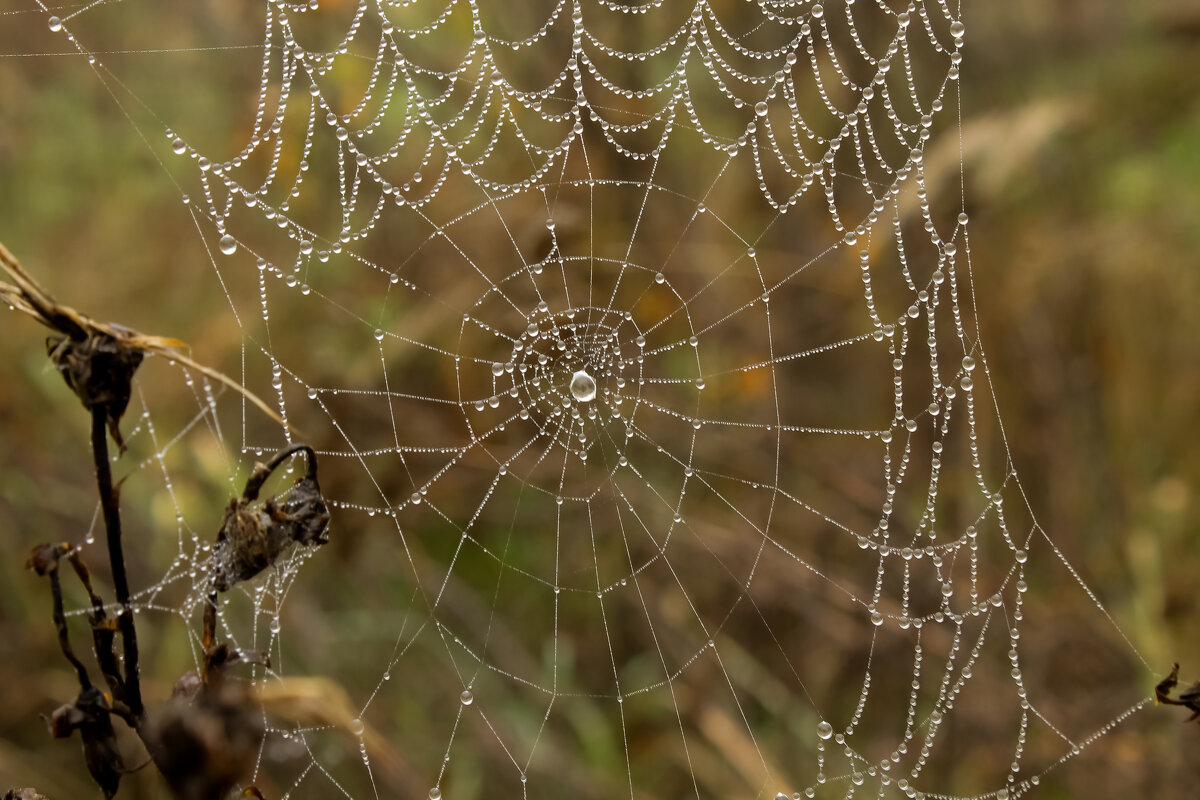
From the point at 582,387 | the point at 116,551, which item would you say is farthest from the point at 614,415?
the point at 116,551

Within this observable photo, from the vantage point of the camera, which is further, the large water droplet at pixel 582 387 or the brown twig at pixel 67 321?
the large water droplet at pixel 582 387

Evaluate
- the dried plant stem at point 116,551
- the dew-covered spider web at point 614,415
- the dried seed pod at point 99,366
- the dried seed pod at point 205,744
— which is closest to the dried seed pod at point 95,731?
the dried plant stem at point 116,551

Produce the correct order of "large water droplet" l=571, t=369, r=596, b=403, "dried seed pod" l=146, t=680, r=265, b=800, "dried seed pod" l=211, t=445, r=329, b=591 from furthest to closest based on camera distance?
"large water droplet" l=571, t=369, r=596, b=403
"dried seed pod" l=211, t=445, r=329, b=591
"dried seed pod" l=146, t=680, r=265, b=800

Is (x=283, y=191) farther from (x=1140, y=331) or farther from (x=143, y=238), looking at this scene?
(x=1140, y=331)

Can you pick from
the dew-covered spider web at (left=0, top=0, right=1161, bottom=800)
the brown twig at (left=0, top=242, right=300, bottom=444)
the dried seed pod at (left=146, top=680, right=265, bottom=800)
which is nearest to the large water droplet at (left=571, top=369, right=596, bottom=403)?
the dew-covered spider web at (left=0, top=0, right=1161, bottom=800)

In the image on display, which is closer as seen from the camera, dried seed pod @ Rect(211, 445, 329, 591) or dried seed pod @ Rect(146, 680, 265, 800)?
dried seed pod @ Rect(146, 680, 265, 800)

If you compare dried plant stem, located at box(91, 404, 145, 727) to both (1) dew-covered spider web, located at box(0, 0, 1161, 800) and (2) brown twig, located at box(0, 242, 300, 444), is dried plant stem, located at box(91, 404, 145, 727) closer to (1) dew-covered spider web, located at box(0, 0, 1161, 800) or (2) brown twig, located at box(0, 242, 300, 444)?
(2) brown twig, located at box(0, 242, 300, 444)

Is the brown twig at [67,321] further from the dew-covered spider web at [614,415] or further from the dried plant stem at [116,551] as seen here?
the dew-covered spider web at [614,415]
